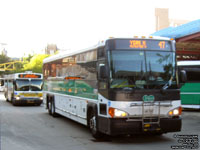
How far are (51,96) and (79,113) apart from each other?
5928 millimetres

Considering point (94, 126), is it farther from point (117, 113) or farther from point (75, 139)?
point (117, 113)

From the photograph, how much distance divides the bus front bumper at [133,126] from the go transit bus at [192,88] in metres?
10.7

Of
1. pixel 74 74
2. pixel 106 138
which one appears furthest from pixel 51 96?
pixel 106 138

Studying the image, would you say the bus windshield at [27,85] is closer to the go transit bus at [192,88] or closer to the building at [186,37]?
the building at [186,37]

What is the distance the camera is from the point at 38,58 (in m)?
78.1

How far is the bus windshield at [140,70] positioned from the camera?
9.66m

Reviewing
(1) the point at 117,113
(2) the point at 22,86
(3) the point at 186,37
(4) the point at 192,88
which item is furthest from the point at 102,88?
(2) the point at 22,86

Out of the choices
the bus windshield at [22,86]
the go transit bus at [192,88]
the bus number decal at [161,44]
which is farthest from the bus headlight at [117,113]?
the bus windshield at [22,86]

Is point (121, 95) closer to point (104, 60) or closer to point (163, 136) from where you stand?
point (104, 60)

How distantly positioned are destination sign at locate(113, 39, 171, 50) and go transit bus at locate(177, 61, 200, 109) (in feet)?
34.3

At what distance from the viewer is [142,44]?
10023 millimetres

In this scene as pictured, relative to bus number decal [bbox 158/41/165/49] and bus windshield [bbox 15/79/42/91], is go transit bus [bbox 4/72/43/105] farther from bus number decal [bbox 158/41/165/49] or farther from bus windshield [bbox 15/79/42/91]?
bus number decal [bbox 158/41/165/49]

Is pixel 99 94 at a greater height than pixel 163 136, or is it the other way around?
pixel 99 94

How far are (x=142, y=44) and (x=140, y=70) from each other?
32.1 inches
